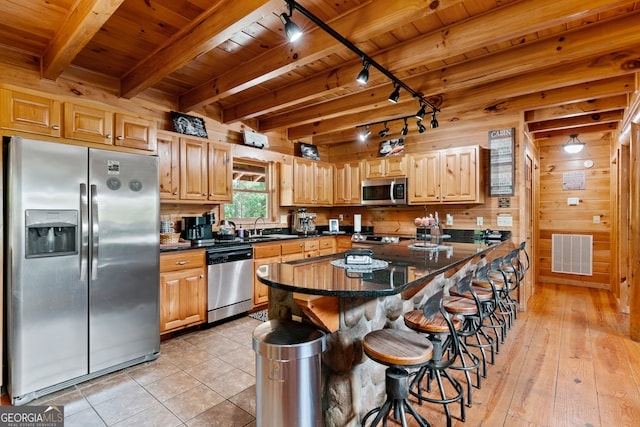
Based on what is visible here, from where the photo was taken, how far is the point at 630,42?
7.72ft

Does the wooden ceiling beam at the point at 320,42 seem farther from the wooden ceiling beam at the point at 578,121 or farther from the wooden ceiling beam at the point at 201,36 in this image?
the wooden ceiling beam at the point at 578,121

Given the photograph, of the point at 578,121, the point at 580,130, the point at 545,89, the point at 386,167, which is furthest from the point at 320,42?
the point at 580,130

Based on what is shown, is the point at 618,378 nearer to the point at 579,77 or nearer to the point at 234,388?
the point at 579,77

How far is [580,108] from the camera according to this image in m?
3.88

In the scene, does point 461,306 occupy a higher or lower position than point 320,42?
lower

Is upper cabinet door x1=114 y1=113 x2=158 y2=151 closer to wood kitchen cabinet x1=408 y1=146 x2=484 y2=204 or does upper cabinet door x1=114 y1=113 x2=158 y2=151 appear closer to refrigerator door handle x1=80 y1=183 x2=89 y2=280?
refrigerator door handle x1=80 y1=183 x2=89 y2=280

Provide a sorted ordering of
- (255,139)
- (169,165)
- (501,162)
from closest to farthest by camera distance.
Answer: (169,165)
(501,162)
(255,139)

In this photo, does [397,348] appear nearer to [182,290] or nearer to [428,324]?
[428,324]

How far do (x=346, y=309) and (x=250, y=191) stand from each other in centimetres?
340

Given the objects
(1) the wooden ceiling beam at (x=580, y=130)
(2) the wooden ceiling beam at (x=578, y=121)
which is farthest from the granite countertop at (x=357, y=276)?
(1) the wooden ceiling beam at (x=580, y=130)

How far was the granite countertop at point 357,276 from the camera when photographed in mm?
1445

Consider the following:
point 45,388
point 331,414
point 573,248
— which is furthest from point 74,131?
point 573,248

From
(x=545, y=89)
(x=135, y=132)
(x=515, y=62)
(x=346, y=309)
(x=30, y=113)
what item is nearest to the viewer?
(x=346, y=309)

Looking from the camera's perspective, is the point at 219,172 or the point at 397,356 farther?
the point at 219,172
